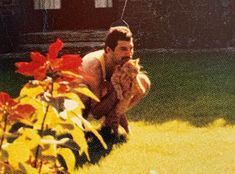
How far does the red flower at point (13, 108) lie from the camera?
1.82m

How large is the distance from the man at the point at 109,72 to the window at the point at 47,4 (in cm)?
1053

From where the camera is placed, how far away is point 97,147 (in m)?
4.80

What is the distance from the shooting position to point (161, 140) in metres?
5.02

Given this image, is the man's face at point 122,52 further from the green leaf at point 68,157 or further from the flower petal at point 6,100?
the flower petal at point 6,100

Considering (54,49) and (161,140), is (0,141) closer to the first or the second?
(54,49)

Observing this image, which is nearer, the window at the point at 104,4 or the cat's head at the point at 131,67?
the cat's head at the point at 131,67

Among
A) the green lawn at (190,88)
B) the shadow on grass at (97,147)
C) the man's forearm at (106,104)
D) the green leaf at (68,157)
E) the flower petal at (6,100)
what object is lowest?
the green lawn at (190,88)

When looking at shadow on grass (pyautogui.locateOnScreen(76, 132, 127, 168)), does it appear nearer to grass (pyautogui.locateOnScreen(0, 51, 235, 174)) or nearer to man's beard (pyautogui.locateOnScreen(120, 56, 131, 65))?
grass (pyautogui.locateOnScreen(0, 51, 235, 174))

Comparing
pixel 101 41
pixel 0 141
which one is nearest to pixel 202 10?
pixel 101 41

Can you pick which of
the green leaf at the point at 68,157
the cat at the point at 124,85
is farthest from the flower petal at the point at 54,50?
the cat at the point at 124,85

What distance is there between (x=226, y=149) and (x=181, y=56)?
6.79 m

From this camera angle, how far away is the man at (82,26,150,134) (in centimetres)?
466

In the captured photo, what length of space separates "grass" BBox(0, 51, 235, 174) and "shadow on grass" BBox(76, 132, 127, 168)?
18mm

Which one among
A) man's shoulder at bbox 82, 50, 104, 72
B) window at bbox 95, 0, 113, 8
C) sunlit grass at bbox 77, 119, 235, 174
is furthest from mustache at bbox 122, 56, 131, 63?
window at bbox 95, 0, 113, 8
